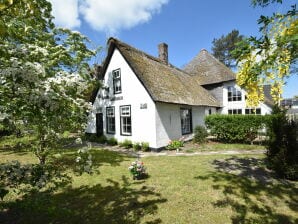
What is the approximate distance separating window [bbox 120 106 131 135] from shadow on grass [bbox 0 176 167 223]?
26.4 ft

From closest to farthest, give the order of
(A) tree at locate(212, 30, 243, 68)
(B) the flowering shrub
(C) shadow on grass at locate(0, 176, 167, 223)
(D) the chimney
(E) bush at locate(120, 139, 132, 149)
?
1. (C) shadow on grass at locate(0, 176, 167, 223)
2. (B) the flowering shrub
3. (E) bush at locate(120, 139, 132, 149)
4. (D) the chimney
5. (A) tree at locate(212, 30, 243, 68)

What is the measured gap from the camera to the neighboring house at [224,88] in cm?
2212

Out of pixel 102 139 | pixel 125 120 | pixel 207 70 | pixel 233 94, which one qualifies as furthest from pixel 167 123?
pixel 207 70

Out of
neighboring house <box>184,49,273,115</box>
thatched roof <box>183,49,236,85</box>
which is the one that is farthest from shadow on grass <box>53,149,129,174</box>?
thatched roof <box>183,49,236,85</box>

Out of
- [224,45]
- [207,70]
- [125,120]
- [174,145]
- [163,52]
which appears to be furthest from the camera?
[224,45]

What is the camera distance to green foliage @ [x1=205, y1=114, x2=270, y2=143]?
13867 mm

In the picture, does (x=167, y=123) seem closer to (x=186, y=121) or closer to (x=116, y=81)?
(x=186, y=121)

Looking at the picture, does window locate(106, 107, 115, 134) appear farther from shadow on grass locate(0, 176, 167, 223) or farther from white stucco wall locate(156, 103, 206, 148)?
shadow on grass locate(0, 176, 167, 223)

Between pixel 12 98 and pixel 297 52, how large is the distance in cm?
460

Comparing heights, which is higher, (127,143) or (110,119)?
(110,119)

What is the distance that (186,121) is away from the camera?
16703 mm

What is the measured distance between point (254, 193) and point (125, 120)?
10.6m

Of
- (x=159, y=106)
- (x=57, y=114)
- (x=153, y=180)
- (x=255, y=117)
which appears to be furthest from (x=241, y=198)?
(x=255, y=117)

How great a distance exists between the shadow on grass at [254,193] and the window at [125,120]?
24.8 ft
